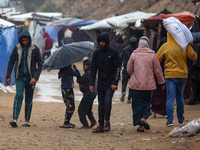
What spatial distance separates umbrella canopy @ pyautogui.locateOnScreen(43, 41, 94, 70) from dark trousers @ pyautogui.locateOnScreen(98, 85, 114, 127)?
2.64 feet

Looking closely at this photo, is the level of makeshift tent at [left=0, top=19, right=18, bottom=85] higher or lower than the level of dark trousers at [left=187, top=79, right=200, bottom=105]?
higher

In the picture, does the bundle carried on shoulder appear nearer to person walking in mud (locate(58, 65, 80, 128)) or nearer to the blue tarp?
person walking in mud (locate(58, 65, 80, 128))

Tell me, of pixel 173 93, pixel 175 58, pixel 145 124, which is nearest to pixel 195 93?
pixel 173 93

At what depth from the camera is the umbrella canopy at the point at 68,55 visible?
294 inches

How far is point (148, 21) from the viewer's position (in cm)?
1305

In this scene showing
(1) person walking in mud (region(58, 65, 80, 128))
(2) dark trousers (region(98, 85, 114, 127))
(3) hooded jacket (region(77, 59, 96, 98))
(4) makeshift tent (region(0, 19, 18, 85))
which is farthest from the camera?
(4) makeshift tent (region(0, 19, 18, 85))

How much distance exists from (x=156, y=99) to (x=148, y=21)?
4864mm

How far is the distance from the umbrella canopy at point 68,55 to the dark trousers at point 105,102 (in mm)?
804

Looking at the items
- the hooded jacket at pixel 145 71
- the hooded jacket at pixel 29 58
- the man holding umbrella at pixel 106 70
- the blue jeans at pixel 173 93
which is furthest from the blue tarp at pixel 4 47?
the blue jeans at pixel 173 93

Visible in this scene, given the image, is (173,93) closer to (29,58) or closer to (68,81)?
(68,81)

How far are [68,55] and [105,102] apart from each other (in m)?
1.22

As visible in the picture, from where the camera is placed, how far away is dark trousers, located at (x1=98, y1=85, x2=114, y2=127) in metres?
7.02

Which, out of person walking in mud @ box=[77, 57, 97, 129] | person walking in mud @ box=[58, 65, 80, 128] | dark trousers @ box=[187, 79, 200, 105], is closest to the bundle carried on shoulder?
person walking in mud @ box=[77, 57, 97, 129]

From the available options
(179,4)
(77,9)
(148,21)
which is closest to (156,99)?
(148,21)
